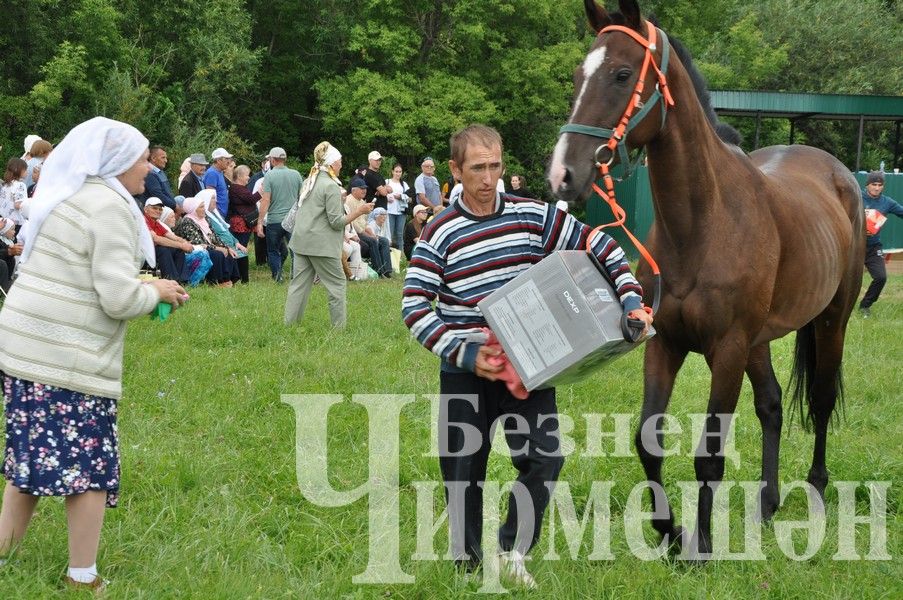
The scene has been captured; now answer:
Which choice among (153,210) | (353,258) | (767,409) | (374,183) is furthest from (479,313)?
(374,183)

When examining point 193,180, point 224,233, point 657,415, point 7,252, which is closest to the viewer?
point 657,415

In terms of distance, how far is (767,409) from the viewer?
18.9ft

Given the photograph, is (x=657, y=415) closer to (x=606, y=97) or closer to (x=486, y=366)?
(x=486, y=366)

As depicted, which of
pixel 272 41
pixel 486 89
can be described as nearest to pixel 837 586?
pixel 486 89

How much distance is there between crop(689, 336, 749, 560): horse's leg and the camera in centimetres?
460

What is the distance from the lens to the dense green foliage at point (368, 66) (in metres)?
26.5

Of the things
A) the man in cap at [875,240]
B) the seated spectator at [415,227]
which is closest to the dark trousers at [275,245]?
the seated spectator at [415,227]

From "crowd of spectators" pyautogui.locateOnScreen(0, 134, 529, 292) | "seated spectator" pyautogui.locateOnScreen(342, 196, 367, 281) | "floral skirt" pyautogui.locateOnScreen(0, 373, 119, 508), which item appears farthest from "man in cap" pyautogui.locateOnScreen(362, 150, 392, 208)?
"floral skirt" pyautogui.locateOnScreen(0, 373, 119, 508)

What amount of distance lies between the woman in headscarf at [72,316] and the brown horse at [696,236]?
5.69 ft

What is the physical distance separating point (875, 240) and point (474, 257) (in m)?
11.2

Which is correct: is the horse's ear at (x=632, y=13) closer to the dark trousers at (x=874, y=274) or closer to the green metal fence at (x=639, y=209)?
the dark trousers at (x=874, y=274)

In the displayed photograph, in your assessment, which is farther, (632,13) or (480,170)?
(632,13)

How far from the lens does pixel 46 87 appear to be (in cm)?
2495

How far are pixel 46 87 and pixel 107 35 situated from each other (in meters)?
2.75
